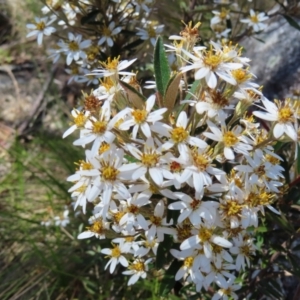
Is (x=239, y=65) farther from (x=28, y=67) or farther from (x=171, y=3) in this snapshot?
(x=28, y=67)

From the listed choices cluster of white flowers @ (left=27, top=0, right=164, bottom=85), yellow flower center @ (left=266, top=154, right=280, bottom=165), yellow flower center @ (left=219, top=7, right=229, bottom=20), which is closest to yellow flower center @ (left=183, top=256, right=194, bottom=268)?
yellow flower center @ (left=266, top=154, right=280, bottom=165)

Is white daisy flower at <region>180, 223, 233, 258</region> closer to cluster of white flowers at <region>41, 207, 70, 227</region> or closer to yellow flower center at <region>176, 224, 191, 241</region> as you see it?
yellow flower center at <region>176, 224, 191, 241</region>

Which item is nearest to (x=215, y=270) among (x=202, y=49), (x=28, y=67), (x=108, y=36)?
(x=202, y=49)

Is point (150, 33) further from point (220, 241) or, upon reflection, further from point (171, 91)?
point (220, 241)

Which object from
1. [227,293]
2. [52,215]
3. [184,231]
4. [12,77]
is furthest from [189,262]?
[12,77]

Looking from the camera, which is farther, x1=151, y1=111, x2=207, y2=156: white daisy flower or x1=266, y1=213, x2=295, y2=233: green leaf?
x1=266, y1=213, x2=295, y2=233: green leaf
